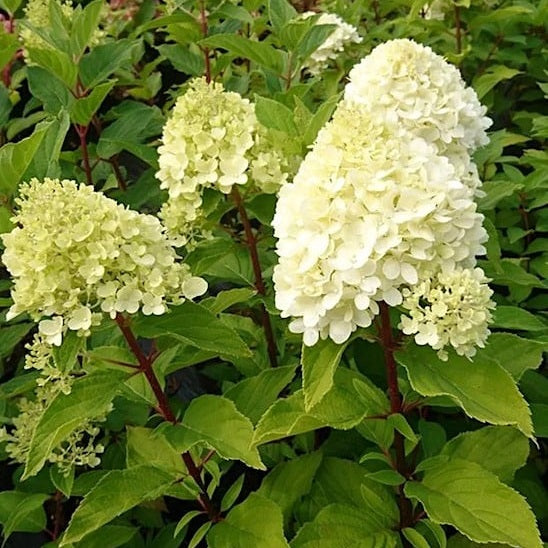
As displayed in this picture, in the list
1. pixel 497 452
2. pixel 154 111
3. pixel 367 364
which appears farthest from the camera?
pixel 154 111

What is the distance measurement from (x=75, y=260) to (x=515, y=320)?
941mm

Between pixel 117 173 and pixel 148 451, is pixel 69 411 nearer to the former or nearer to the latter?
pixel 148 451

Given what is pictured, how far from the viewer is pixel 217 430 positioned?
141 centimetres

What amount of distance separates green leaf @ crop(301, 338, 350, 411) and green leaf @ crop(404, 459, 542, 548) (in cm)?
34

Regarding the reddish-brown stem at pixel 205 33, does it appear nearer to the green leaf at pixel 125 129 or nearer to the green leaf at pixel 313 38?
the green leaf at pixel 125 129

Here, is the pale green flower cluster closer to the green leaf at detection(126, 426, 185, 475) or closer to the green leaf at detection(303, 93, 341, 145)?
the green leaf at detection(126, 426, 185, 475)

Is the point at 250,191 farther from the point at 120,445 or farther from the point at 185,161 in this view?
the point at 120,445

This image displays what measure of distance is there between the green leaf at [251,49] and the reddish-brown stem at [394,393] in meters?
0.99

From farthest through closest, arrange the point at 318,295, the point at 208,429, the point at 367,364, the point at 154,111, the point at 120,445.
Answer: the point at 154,111, the point at 120,445, the point at 367,364, the point at 208,429, the point at 318,295

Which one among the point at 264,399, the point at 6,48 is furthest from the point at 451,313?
the point at 6,48

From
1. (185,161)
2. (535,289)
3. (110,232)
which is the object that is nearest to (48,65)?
(185,161)

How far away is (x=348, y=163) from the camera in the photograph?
48.9 inches

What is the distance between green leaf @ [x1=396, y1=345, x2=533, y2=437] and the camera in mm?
1182

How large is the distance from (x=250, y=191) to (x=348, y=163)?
0.54 meters
